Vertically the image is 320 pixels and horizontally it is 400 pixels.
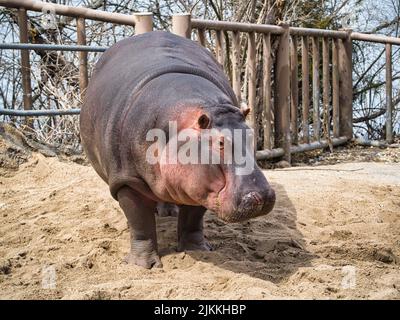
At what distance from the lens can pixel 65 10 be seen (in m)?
6.36

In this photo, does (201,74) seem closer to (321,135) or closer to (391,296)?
(391,296)

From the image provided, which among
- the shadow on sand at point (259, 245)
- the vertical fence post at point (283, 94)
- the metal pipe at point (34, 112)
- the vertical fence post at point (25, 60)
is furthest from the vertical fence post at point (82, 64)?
the vertical fence post at point (283, 94)

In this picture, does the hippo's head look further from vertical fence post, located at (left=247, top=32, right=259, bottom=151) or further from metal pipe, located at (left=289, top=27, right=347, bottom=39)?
metal pipe, located at (left=289, top=27, right=347, bottom=39)

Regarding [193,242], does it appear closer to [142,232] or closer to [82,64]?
[142,232]

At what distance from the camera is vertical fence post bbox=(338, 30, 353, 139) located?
9.12 metres

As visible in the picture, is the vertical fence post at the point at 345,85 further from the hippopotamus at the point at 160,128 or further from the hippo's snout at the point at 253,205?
the hippo's snout at the point at 253,205

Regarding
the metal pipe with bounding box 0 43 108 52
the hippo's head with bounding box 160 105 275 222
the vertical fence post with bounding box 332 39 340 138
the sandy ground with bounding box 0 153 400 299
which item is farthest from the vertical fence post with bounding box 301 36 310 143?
the hippo's head with bounding box 160 105 275 222

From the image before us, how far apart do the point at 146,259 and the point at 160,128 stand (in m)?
0.79

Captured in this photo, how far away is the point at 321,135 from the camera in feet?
29.9

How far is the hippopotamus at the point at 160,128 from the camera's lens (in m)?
3.21

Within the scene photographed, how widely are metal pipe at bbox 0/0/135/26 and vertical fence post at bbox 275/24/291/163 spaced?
191 cm

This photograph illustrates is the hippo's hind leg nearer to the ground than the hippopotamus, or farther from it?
nearer to the ground
